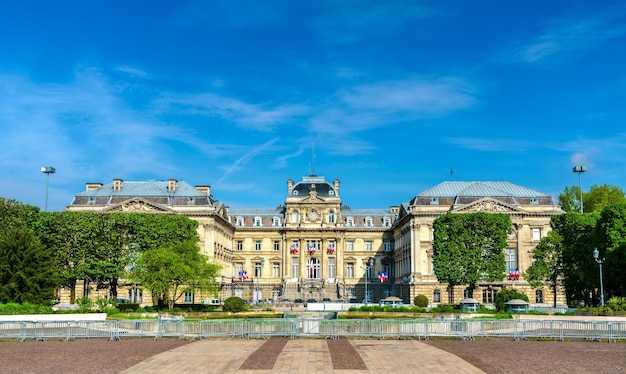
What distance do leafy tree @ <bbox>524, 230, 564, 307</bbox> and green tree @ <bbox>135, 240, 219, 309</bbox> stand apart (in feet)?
116

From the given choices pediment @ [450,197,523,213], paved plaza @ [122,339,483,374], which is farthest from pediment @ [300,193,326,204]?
paved plaza @ [122,339,483,374]

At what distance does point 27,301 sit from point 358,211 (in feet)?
214

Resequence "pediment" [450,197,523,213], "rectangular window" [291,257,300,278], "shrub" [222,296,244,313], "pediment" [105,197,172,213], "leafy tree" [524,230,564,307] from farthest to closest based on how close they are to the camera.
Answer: "rectangular window" [291,257,300,278]
"pediment" [105,197,172,213]
"pediment" [450,197,523,213]
"leafy tree" [524,230,564,307]
"shrub" [222,296,244,313]

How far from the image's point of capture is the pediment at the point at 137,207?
282 ft

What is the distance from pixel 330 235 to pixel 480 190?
2592 centimetres

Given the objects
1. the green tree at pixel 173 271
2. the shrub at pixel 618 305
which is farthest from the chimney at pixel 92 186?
the shrub at pixel 618 305

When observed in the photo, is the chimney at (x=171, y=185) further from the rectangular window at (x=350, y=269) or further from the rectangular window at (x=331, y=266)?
the rectangular window at (x=350, y=269)

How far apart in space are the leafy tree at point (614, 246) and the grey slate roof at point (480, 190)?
2338 cm

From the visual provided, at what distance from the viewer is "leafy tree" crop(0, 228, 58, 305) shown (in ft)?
181

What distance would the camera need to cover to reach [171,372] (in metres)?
23.7

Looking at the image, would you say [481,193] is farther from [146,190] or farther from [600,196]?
[146,190]

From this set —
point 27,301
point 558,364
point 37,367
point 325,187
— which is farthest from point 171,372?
point 325,187

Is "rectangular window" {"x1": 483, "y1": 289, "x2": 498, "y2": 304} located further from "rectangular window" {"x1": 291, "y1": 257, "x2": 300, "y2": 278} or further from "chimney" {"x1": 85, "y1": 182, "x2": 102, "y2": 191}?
"chimney" {"x1": 85, "y1": 182, "x2": 102, "y2": 191}

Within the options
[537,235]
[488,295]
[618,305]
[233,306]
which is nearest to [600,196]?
[537,235]
